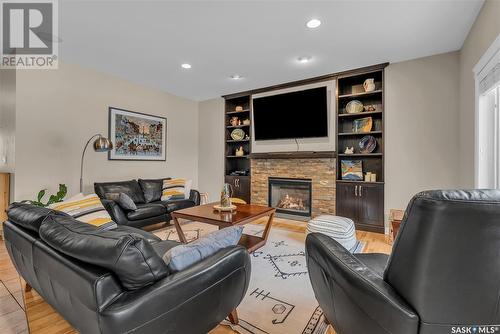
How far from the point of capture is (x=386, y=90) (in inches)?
147

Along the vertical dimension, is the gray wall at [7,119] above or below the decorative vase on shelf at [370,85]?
below

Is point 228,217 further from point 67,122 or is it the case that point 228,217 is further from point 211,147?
point 211,147

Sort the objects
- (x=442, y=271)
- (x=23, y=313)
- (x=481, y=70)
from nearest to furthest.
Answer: (x=442, y=271)
(x=23, y=313)
(x=481, y=70)

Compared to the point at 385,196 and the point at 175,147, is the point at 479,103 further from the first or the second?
the point at 175,147

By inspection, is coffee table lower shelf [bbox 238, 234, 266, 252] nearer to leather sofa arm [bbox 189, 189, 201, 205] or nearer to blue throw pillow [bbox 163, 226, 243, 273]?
blue throw pillow [bbox 163, 226, 243, 273]

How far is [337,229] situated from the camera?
9.01ft

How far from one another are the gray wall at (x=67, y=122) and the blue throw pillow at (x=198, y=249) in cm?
335

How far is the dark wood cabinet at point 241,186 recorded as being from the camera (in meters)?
5.22

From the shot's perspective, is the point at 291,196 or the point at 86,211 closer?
the point at 86,211

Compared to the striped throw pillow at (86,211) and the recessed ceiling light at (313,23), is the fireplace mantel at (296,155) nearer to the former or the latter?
the recessed ceiling light at (313,23)

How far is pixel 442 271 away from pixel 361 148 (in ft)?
11.4

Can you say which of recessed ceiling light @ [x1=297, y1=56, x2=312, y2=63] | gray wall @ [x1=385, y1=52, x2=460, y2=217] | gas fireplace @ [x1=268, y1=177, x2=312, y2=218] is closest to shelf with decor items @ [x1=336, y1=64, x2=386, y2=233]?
gray wall @ [x1=385, y1=52, x2=460, y2=217]

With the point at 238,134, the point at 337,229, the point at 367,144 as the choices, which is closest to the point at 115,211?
the point at 337,229

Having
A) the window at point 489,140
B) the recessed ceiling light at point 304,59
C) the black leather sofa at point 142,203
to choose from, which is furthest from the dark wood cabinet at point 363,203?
the black leather sofa at point 142,203
